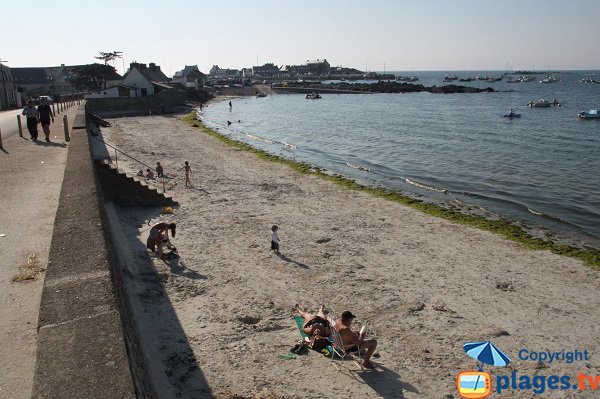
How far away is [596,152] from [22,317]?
3854 centimetres

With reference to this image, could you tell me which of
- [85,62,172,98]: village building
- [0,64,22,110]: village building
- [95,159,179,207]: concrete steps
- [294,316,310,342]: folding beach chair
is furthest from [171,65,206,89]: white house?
[294,316,310,342]: folding beach chair

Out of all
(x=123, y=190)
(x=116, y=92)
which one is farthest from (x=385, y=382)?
(x=116, y=92)

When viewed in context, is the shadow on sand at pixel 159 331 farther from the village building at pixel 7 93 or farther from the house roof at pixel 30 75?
the house roof at pixel 30 75

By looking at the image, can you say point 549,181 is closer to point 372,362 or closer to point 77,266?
point 372,362

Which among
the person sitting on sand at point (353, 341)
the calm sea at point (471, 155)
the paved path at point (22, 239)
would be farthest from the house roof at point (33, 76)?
the person sitting on sand at point (353, 341)

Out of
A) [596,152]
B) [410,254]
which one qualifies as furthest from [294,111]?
[410,254]

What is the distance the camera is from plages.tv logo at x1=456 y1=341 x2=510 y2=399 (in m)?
8.37

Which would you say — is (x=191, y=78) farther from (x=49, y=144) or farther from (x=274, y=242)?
(x=274, y=242)

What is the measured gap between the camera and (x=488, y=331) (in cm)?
1053

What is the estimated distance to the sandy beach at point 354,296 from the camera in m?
8.93

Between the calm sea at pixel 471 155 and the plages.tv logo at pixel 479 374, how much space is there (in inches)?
422

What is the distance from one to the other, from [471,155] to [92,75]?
78.9 metres

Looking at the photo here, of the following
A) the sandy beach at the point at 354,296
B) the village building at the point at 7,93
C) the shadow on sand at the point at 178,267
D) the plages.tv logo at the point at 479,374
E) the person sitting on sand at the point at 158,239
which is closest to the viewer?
the plages.tv logo at the point at 479,374

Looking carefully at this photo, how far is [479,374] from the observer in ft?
29.8
